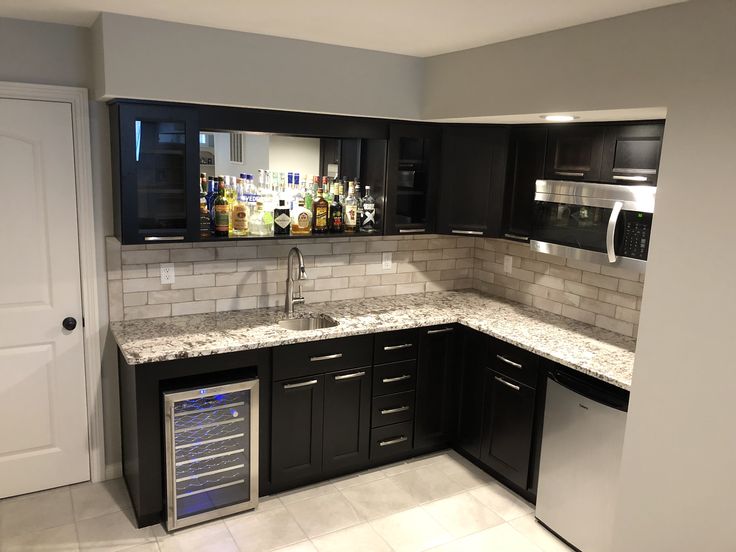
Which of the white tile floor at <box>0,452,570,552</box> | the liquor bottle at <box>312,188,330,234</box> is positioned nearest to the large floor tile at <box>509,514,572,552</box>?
the white tile floor at <box>0,452,570,552</box>

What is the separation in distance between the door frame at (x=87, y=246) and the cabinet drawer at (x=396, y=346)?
158 centimetres

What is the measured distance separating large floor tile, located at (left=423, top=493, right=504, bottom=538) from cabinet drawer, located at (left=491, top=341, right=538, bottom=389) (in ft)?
2.44

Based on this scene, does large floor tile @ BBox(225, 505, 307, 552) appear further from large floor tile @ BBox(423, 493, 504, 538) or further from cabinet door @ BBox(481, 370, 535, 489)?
cabinet door @ BBox(481, 370, 535, 489)

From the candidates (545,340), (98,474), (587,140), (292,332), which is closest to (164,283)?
(292,332)

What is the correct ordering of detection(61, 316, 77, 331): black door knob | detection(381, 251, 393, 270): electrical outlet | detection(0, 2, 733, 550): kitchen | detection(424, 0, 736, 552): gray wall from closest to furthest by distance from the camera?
1. detection(424, 0, 736, 552): gray wall
2. detection(0, 2, 733, 550): kitchen
3. detection(61, 316, 77, 331): black door knob
4. detection(381, 251, 393, 270): electrical outlet

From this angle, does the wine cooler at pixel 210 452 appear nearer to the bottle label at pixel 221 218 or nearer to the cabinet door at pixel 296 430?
the cabinet door at pixel 296 430

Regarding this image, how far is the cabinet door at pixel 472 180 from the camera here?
3.72 metres

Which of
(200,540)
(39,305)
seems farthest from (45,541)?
(39,305)

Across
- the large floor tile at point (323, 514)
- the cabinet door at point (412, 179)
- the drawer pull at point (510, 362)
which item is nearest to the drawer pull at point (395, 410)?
the large floor tile at point (323, 514)

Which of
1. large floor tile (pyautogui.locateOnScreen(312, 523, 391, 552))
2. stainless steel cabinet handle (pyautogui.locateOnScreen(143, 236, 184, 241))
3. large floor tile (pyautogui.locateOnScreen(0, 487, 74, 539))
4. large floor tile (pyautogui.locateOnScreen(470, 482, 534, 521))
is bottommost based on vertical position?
large floor tile (pyautogui.locateOnScreen(312, 523, 391, 552))

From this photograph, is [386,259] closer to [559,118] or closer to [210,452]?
[559,118]

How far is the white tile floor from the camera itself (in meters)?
2.96

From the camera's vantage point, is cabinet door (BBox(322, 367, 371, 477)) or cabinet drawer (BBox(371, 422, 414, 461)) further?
cabinet drawer (BBox(371, 422, 414, 461))

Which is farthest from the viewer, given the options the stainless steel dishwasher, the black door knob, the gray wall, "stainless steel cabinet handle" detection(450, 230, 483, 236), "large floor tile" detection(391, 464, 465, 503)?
"stainless steel cabinet handle" detection(450, 230, 483, 236)
